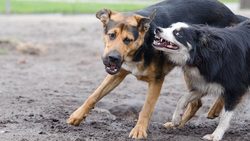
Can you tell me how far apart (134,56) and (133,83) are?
4564 millimetres

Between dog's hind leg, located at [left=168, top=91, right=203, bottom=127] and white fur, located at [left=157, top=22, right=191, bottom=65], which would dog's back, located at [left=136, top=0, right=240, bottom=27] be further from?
dog's hind leg, located at [left=168, top=91, right=203, bottom=127]

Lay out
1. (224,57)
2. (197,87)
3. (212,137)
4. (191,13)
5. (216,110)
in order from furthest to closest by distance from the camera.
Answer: (216,110)
(191,13)
(197,87)
(212,137)
(224,57)

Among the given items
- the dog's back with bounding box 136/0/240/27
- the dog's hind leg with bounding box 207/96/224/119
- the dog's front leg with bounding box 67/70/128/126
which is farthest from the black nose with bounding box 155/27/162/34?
the dog's hind leg with bounding box 207/96/224/119

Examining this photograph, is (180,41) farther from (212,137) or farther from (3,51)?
(3,51)

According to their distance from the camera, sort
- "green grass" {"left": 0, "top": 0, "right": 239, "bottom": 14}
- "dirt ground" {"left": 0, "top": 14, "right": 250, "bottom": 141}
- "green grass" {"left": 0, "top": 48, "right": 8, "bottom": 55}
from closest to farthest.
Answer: "dirt ground" {"left": 0, "top": 14, "right": 250, "bottom": 141}
"green grass" {"left": 0, "top": 48, "right": 8, "bottom": 55}
"green grass" {"left": 0, "top": 0, "right": 239, "bottom": 14}

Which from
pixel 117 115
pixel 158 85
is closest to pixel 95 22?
pixel 117 115

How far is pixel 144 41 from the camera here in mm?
7391

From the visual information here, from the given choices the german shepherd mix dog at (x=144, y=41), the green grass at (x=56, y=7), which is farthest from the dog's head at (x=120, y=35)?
the green grass at (x=56, y=7)

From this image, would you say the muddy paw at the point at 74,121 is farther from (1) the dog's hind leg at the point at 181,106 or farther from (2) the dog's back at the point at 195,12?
(2) the dog's back at the point at 195,12

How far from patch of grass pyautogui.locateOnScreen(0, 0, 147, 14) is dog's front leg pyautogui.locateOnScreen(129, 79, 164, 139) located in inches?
685

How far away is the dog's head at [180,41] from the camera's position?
703 cm

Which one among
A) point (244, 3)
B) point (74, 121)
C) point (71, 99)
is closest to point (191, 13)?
point (74, 121)

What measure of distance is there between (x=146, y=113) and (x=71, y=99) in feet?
8.14

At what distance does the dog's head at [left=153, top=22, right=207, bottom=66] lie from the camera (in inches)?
277
